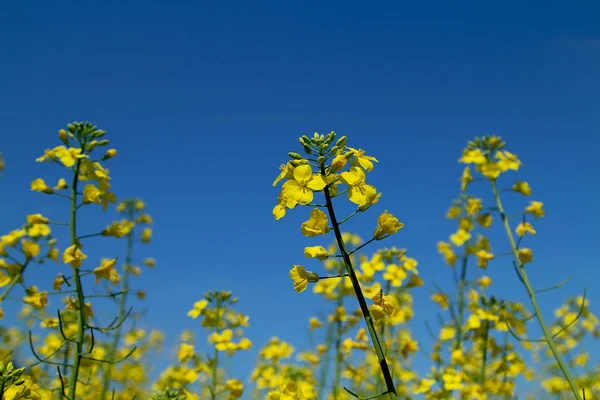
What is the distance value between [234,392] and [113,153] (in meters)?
2.63

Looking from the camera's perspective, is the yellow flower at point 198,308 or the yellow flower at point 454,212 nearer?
the yellow flower at point 198,308

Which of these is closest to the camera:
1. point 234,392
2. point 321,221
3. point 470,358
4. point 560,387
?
point 321,221

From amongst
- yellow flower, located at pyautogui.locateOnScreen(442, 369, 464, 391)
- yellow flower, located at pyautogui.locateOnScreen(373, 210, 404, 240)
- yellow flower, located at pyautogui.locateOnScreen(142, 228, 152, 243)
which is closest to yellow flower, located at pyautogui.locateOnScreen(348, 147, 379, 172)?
yellow flower, located at pyautogui.locateOnScreen(373, 210, 404, 240)

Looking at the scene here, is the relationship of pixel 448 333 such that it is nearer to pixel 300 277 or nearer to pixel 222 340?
pixel 222 340

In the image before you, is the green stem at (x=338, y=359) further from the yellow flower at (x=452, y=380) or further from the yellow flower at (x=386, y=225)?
the yellow flower at (x=386, y=225)

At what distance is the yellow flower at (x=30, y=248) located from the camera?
4.55 m

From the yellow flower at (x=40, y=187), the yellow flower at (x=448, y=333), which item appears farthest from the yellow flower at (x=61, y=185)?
the yellow flower at (x=448, y=333)

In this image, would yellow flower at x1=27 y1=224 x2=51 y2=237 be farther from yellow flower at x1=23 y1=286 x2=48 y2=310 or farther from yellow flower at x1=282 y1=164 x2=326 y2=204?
yellow flower at x1=282 y1=164 x2=326 y2=204

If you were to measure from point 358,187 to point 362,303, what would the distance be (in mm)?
591

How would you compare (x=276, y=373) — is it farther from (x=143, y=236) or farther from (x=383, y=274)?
(x=143, y=236)

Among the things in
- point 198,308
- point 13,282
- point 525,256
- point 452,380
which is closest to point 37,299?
point 13,282

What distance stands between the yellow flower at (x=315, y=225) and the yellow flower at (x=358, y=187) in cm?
19

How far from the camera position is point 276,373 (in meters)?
7.77

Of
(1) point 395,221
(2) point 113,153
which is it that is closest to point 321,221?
(1) point 395,221
